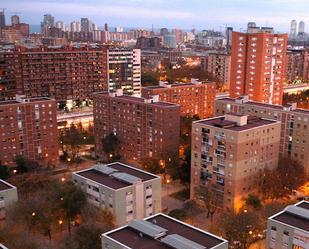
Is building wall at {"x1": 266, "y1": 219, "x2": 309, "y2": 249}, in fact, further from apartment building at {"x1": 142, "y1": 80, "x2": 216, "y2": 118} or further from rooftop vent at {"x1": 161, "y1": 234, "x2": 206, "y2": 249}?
apartment building at {"x1": 142, "y1": 80, "x2": 216, "y2": 118}

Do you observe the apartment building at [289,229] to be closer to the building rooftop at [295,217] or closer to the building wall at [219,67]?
the building rooftop at [295,217]

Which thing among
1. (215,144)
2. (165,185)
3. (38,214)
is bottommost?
(165,185)

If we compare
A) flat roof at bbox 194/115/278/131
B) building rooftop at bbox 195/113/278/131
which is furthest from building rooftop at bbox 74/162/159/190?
building rooftop at bbox 195/113/278/131

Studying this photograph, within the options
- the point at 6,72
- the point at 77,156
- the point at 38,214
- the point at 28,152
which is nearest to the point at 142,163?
the point at 77,156

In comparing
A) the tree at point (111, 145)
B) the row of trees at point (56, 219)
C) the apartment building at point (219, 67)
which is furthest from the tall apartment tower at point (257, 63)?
the apartment building at point (219, 67)

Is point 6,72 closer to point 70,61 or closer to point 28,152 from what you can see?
point 70,61

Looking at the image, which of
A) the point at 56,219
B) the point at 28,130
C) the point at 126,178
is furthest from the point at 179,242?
the point at 28,130
